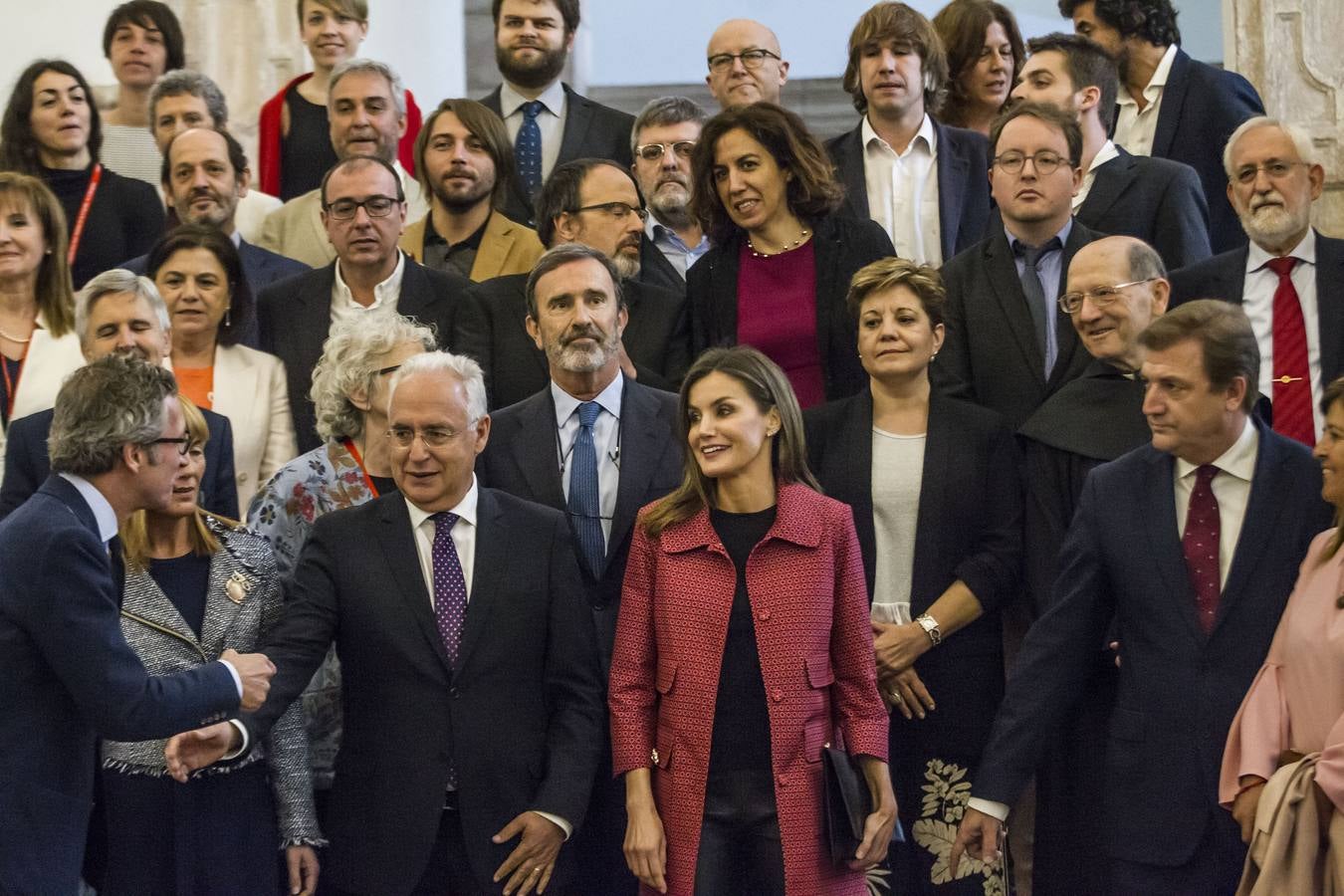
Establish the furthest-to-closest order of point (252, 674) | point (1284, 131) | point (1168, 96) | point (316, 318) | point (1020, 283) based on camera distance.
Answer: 1. point (1168, 96)
2. point (316, 318)
3. point (1284, 131)
4. point (1020, 283)
5. point (252, 674)

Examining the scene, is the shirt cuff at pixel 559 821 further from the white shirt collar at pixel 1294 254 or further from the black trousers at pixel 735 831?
the white shirt collar at pixel 1294 254

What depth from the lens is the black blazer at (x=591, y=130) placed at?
680cm

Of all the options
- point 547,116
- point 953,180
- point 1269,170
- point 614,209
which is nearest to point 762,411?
point 614,209

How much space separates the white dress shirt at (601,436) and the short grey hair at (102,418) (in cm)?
116

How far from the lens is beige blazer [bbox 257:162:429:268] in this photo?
6.56 metres

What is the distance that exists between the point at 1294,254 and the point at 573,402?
6.34 ft

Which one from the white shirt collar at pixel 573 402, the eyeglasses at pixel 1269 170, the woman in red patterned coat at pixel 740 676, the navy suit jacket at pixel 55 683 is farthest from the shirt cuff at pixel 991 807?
the eyeglasses at pixel 1269 170

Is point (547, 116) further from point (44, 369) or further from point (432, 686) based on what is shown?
point (432, 686)

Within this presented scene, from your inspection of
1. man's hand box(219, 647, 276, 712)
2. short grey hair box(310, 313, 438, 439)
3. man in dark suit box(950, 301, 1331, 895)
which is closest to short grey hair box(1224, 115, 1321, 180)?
man in dark suit box(950, 301, 1331, 895)

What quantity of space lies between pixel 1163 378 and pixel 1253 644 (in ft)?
1.91

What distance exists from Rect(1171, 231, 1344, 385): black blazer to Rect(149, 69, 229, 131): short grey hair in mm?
3166

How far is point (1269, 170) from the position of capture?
539cm

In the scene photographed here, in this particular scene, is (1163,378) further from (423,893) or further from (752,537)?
(423,893)

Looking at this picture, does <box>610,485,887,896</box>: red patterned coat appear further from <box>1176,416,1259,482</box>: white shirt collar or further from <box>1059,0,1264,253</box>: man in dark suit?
<box>1059,0,1264,253</box>: man in dark suit
